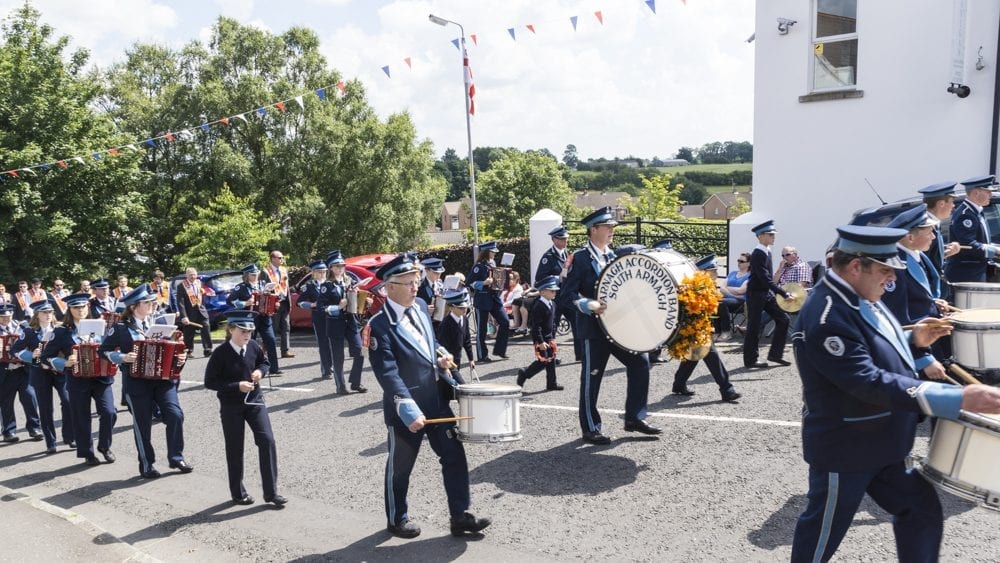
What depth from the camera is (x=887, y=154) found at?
13820 millimetres

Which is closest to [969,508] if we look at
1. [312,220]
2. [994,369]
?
[994,369]

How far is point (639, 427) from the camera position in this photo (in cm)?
746

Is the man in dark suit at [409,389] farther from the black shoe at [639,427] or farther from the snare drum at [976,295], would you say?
the snare drum at [976,295]

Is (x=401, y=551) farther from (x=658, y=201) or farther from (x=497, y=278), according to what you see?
(x=658, y=201)

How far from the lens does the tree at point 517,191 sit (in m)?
76.8

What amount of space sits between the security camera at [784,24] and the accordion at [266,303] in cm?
1037

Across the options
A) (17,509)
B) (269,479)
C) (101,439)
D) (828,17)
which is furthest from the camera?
(828,17)

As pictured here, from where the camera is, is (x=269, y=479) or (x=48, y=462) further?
(x=48, y=462)

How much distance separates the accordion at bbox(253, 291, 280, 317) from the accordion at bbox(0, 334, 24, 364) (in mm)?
3638

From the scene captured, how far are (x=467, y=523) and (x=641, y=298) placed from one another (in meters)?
2.52

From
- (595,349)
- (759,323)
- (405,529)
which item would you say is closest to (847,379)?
(405,529)

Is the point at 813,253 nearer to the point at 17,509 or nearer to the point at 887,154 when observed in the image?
the point at 887,154

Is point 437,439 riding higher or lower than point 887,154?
lower

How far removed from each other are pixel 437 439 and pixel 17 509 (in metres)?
4.52
